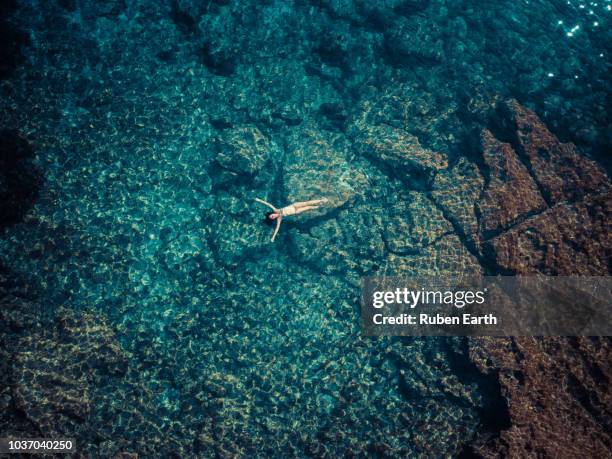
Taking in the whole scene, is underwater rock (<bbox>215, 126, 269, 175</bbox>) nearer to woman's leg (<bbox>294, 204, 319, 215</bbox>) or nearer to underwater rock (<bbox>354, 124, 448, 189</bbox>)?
woman's leg (<bbox>294, 204, 319, 215</bbox>)

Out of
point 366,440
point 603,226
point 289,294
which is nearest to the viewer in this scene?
point 366,440

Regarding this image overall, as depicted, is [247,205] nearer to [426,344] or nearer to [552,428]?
[426,344]

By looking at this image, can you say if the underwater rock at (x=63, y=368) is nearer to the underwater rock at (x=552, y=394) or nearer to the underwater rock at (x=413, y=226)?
the underwater rock at (x=413, y=226)

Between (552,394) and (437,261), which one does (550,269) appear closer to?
(437,261)

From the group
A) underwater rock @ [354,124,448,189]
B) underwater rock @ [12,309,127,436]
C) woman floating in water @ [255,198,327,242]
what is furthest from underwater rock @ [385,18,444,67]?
underwater rock @ [12,309,127,436]

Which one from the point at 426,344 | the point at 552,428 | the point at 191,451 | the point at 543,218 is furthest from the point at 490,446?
the point at 191,451
